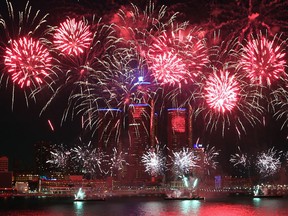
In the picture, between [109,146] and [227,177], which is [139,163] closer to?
[109,146]

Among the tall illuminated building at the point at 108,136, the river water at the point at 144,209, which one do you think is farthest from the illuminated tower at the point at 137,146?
the river water at the point at 144,209

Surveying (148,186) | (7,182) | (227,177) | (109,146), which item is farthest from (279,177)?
(7,182)

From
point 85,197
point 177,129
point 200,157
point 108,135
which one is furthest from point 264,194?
point 85,197

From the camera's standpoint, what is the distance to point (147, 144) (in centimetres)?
11562

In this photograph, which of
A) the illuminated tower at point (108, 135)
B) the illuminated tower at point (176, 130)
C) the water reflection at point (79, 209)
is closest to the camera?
the water reflection at point (79, 209)

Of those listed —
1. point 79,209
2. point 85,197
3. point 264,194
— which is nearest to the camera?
point 79,209

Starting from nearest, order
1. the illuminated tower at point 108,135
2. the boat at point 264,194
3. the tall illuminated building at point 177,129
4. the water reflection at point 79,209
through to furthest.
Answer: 1. the water reflection at point 79,209
2. the boat at point 264,194
3. the illuminated tower at point 108,135
4. the tall illuminated building at point 177,129

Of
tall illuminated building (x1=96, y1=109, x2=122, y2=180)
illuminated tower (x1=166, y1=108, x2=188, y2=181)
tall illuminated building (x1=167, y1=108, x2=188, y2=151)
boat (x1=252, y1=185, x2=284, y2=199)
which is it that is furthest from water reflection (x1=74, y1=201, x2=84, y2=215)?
tall illuminated building (x1=167, y1=108, x2=188, y2=151)

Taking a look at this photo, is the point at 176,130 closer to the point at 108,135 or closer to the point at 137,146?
the point at 137,146

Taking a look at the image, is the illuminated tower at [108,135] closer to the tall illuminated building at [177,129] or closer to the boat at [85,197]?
the tall illuminated building at [177,129]

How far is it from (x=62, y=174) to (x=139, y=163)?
19.2 metres

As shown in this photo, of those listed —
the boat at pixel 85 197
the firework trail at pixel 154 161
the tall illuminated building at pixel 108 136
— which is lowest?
the boat at pixel 85 197

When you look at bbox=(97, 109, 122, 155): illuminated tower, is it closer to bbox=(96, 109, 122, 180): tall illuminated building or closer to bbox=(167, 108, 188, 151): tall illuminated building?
bbox=(96, 109, 122, 180): tall illuminated building

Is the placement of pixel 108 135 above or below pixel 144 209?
above
